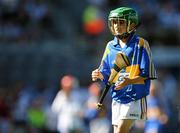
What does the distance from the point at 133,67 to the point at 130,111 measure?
0.53m

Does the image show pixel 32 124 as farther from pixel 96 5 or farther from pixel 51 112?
pixel 96 5

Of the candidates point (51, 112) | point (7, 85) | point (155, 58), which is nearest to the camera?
point (51, 112)

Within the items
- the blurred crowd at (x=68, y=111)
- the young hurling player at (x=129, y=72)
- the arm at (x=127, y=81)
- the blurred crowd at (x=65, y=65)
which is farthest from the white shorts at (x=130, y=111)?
the blurred crowd at (x=65, y=65)

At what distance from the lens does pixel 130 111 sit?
10273 mm

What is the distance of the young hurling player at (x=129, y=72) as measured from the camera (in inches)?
401

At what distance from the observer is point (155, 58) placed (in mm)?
22516

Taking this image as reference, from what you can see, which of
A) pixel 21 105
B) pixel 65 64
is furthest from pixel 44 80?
pixel 21 105

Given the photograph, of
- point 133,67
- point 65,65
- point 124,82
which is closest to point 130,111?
point 124,82

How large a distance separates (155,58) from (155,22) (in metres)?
1.13

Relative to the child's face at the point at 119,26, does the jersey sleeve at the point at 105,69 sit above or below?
below

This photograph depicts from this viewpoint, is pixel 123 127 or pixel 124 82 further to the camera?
pixel 123 127

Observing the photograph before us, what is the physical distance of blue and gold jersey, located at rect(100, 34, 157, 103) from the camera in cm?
1018

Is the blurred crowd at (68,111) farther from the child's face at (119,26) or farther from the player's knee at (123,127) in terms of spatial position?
the child's face at (119,26)

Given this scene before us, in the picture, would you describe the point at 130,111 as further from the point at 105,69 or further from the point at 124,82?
the point at 105,69
